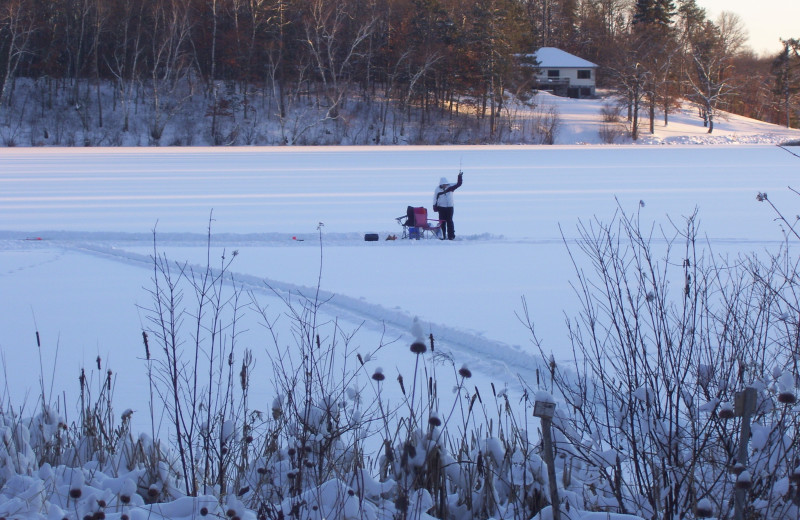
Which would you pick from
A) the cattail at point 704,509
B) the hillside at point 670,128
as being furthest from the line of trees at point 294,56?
the cattail at point 704,509

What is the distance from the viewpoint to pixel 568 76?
6681 cm

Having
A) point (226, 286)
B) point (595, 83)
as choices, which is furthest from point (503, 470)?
point (595, 83)

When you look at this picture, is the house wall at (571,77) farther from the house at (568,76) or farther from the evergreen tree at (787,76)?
the evergreen tree at (787,76)

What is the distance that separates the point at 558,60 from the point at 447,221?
188 feet

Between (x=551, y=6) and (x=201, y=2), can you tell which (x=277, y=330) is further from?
(x=551, y=6)

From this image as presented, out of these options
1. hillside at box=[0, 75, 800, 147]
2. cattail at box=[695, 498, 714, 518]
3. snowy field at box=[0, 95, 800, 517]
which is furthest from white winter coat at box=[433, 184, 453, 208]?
hillside at box=[0, 75, 800, 147]

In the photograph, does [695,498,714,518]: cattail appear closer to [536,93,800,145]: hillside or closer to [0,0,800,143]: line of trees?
[0,0,800,143]: line of trees

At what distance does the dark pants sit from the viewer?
1356 cm

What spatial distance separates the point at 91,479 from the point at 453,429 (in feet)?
7.56

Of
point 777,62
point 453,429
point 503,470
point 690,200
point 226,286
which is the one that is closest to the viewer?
point 503,470

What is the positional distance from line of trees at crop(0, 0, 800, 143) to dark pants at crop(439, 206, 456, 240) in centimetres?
3403

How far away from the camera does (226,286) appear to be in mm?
10258

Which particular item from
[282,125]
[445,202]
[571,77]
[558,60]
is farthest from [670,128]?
[445,202]

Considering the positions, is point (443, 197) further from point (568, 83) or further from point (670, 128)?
point (568, 83)
